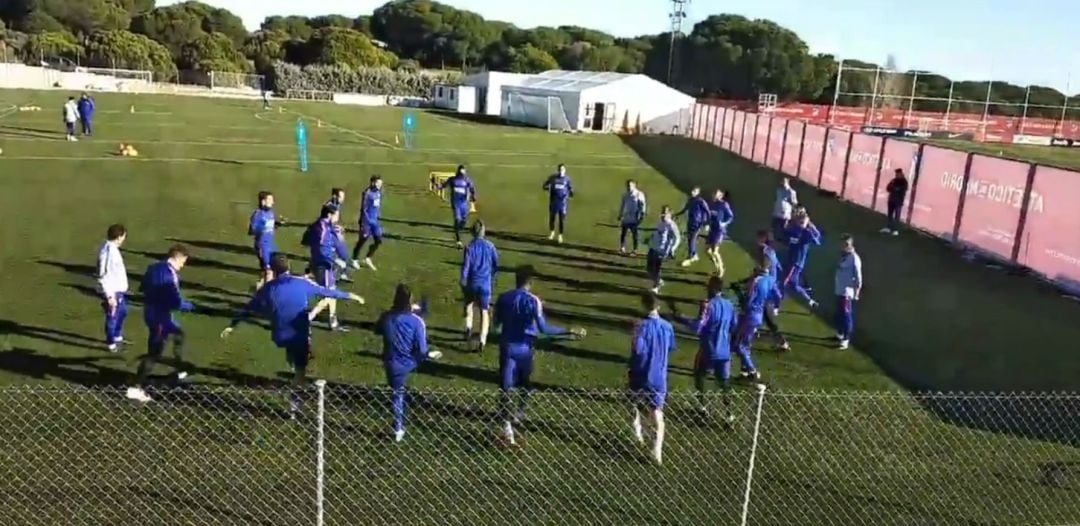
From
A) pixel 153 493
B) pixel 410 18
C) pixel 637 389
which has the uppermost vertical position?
pixel 410 18

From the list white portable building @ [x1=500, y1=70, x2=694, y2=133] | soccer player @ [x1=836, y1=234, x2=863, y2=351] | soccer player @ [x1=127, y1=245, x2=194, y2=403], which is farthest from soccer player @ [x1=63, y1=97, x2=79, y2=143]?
soccer player @ [x1=836, y1=234, x2=863, y2=351]

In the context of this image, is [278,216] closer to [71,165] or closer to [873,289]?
[71,165]

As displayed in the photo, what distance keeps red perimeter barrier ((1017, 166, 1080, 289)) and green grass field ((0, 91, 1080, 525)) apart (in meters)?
0.63

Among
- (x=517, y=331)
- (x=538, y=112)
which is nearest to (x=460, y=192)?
(x=517, y=331)

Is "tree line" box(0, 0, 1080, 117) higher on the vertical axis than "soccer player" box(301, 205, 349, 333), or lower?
higher

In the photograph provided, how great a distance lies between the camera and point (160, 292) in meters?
9.52

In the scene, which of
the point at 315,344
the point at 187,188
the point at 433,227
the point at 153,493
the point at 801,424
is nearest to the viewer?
the point at 153,493

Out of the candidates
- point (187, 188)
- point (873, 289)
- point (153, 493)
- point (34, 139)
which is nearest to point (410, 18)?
point (34, 139)

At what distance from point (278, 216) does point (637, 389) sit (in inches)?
604

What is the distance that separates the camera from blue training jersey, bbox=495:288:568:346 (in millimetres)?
9039

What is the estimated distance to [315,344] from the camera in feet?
39.2

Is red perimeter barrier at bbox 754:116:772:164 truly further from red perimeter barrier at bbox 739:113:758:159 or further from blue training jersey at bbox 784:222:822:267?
blue training jersey at bbox 784:222:822:267

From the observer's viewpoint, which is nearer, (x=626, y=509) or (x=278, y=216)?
(x=626, y=509)

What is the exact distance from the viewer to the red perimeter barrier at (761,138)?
3741cm
